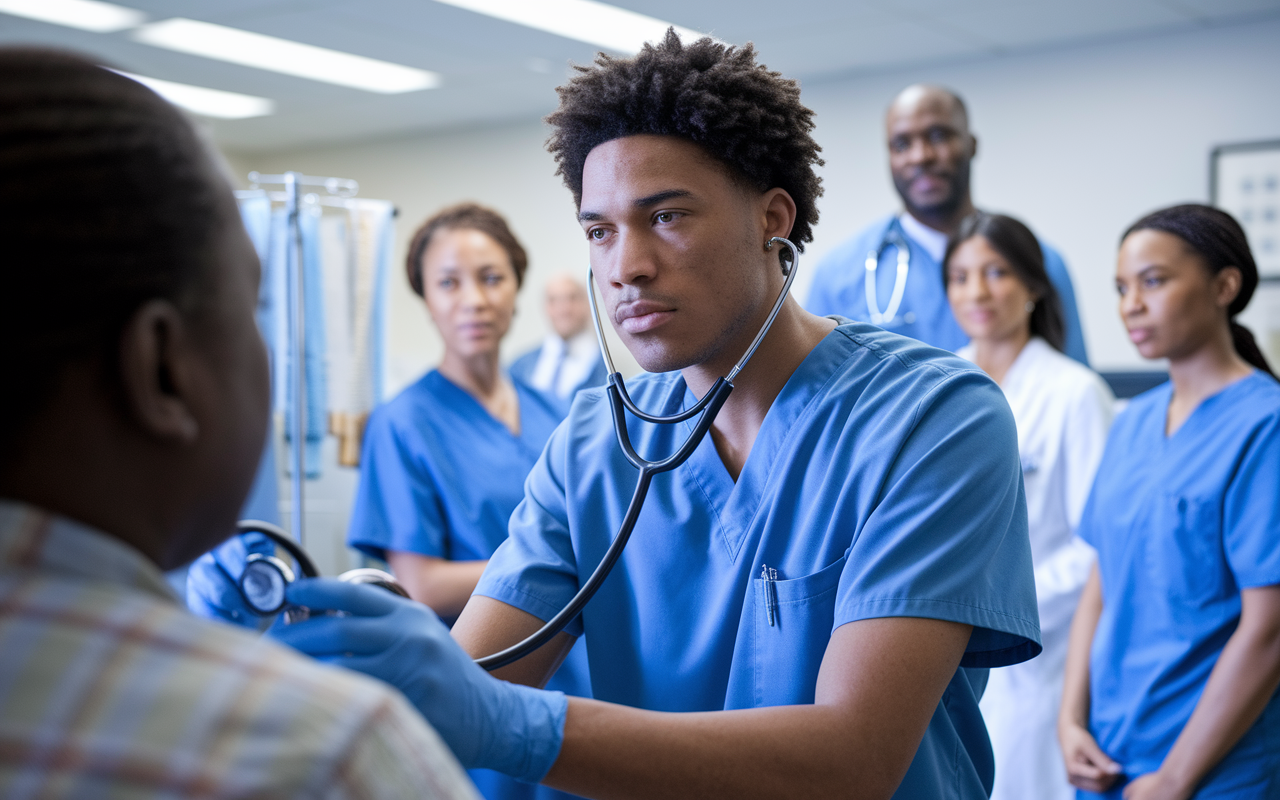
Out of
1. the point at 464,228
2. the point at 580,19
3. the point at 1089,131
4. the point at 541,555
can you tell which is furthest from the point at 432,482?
the point at 1089,131

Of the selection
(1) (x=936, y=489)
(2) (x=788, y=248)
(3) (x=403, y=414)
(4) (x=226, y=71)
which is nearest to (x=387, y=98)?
(4) (x=226, y=71)

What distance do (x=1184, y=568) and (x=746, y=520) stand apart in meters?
0.90

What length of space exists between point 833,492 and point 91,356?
648 millimetres

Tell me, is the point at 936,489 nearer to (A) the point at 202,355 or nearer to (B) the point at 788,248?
(B) the point at 788,248

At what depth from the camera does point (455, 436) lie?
1.94 meters


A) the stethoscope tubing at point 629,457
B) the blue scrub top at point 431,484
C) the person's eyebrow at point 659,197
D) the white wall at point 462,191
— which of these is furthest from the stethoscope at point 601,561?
the white wall at point 462,191

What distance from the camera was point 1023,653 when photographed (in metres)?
0.88

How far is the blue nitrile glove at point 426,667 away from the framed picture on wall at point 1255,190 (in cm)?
384

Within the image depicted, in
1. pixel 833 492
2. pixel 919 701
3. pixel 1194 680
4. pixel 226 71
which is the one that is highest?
pixel 226 71

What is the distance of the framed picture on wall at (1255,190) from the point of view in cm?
378

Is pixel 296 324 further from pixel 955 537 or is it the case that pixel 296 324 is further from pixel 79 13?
pixel 79 13

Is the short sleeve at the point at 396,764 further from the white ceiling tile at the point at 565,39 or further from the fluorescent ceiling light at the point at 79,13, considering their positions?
A: the fluorescent ceiling light at the point at 79,13

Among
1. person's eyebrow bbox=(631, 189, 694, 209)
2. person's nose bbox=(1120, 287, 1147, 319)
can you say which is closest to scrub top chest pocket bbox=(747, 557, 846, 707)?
person's eyebrow bbox=(631, 189, 694, 209)

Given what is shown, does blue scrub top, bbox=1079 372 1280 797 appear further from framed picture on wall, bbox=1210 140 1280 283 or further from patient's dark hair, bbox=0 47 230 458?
framed picture on wall, bbox=1210 140 1280 283
